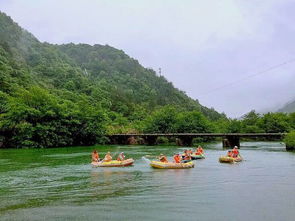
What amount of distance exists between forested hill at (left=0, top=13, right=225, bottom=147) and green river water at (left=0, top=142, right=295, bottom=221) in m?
36.8

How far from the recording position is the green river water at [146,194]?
17219mm

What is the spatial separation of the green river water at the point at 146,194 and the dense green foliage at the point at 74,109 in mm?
37194

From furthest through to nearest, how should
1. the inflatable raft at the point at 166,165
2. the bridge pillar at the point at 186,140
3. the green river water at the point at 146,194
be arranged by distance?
the bridge pillar at the point at 186,140 < the inflatable raft at the point at 166,165 < the green river water at the point at 146,194

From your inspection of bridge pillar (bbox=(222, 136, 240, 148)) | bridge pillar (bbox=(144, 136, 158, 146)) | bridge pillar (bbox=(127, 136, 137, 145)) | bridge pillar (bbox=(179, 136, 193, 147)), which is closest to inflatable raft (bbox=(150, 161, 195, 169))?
bridge pillar (bbox=(222, 136, 240, 148))

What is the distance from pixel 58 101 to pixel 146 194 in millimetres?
66247

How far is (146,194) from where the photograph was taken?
21828mm

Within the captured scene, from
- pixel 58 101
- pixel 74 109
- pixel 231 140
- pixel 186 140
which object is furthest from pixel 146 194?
pixel 58 101

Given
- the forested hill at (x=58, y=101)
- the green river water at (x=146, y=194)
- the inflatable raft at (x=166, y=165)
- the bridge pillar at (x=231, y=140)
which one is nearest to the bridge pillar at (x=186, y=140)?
the bridge pillar at (x=231, y=140)

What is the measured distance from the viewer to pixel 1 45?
146125mm

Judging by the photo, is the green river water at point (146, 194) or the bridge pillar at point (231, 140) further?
the bridge pillar at point (231, 140)

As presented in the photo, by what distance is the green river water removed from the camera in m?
17.2

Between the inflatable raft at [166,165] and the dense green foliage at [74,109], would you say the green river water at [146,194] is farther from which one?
the dense green foliage at [74,109]

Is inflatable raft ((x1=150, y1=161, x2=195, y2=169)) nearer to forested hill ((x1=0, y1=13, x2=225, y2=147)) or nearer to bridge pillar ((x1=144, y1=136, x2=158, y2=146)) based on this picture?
forested hill ((x1=0, y1=13, x2=225, y2=147))

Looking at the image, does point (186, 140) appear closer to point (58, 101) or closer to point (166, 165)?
point (58, 101)
